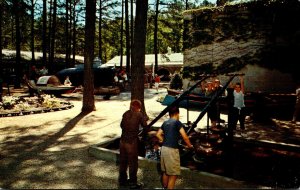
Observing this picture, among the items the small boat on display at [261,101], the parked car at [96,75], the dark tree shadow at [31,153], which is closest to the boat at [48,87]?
the parked car at [96,75]

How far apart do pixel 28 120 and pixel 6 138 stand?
333 cm

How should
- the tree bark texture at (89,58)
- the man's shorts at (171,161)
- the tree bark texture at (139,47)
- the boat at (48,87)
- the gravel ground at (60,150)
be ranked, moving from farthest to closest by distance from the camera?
the boat at (48,87)
the tree bark texture at (89,58)
the tree bark texture at (139,47)
the gravel ground at (60,150)
the man's shorts at (171,161)

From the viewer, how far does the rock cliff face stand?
1859cm

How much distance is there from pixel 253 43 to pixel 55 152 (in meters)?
14.4

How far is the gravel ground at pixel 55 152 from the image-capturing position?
21.9ft

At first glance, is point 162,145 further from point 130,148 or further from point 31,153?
point 31,153

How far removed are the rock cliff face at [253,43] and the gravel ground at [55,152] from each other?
6665 mm

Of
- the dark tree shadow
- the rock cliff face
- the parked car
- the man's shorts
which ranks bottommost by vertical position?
the dark tree shadow

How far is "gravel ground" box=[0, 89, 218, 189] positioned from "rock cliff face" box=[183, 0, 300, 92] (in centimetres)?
666

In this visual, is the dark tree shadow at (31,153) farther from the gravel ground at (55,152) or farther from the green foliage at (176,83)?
the green foliage at (176,83)

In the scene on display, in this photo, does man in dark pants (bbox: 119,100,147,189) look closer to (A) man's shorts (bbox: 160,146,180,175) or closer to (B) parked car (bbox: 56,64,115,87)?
(A) man's shorts (bbox: 160,146,180,175)

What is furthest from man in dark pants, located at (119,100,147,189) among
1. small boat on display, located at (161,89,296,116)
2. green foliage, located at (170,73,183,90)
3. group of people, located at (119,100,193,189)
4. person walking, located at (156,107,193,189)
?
green foliage, located at (170,73,183,90)

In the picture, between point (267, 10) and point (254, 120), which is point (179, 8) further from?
point (254, 120)

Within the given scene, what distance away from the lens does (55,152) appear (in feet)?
29.2
